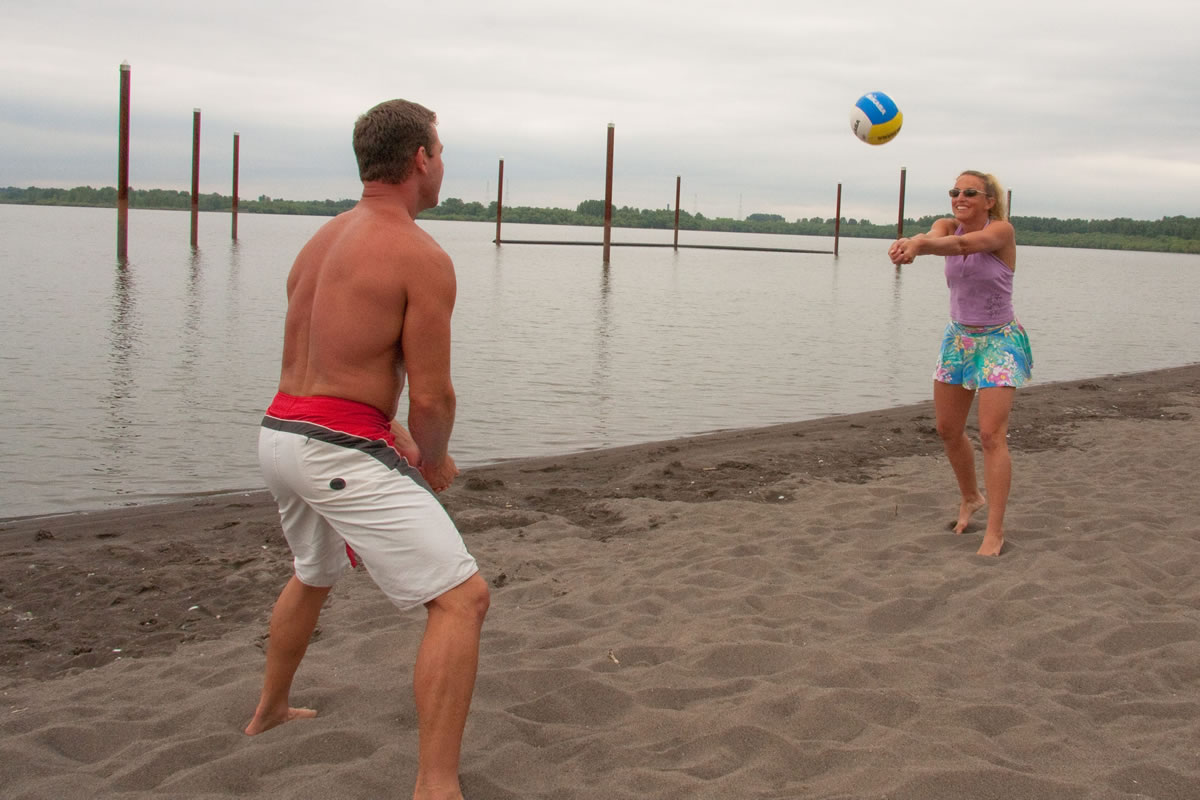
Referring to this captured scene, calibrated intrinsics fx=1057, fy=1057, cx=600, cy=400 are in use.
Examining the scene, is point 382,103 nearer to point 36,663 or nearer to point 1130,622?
point 36,663

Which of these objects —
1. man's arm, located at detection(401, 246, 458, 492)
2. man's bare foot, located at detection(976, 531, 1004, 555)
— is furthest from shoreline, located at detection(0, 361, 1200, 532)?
man's arm, located at detection(401, 246, 458, 492)

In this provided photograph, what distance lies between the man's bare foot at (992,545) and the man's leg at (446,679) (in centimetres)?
343

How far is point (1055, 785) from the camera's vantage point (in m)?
2.95

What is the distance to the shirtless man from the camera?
2.75 metres

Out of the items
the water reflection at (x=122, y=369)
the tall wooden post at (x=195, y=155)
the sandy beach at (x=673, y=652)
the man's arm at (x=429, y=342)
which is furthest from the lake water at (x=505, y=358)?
the man's arm at (x=429, y=342)

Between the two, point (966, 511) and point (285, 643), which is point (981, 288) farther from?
point (285, 643)

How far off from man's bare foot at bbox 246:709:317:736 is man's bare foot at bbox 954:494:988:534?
12.5 ft

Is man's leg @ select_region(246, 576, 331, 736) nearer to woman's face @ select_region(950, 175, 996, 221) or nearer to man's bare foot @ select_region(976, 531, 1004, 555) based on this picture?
man's bare foot @ select_region(976, 531, 1004, 555)

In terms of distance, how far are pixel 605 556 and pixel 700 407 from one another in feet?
23.1

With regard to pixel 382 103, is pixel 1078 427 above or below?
below

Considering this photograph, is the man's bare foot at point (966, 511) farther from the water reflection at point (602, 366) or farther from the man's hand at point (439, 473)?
the water reflection at point (602, 366)

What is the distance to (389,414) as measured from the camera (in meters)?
2.91

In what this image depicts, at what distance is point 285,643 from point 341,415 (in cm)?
96

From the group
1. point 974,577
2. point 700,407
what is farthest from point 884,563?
point 700,407
